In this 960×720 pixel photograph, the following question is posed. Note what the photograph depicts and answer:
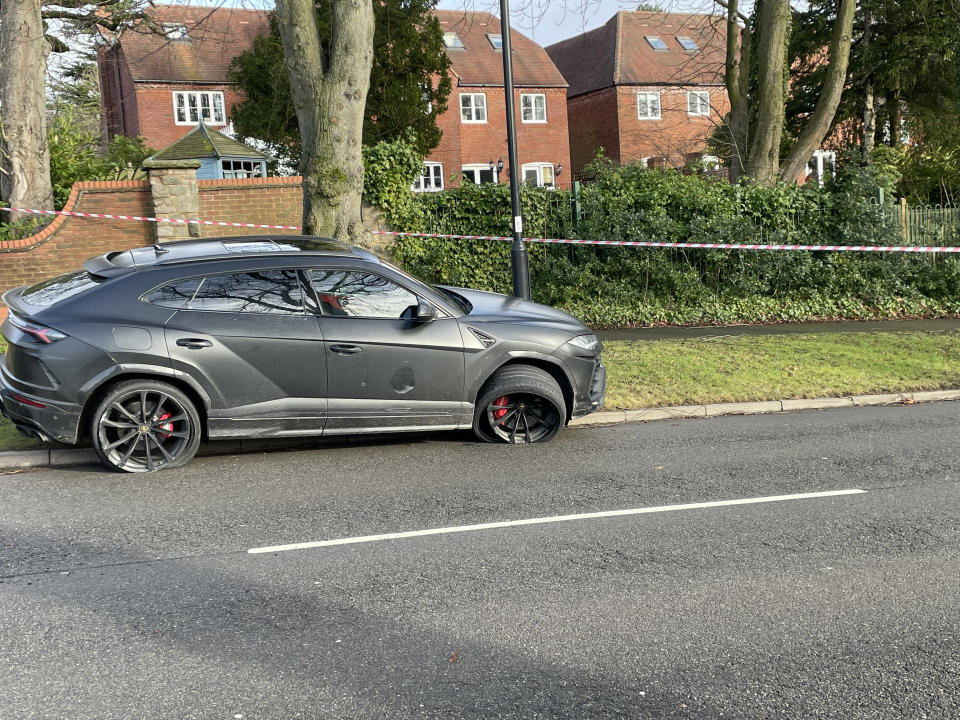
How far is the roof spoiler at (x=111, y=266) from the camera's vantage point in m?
7.07

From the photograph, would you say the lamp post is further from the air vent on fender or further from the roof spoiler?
the roof spoiler

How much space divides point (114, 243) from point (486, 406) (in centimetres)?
1070

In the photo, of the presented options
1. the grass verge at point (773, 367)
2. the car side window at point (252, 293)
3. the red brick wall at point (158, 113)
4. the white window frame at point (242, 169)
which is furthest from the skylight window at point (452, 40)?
the car side window at point (252, 293)

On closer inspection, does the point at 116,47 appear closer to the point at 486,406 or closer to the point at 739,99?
the point at 739,99

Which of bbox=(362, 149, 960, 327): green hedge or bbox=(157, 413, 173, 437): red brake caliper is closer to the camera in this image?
bbox=(157, 413, 173, 437): red brake caliper

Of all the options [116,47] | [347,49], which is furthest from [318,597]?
[116,47]

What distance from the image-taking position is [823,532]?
18.2 ft

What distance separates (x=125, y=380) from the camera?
6.75m

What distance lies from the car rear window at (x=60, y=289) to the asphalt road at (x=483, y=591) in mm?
1302

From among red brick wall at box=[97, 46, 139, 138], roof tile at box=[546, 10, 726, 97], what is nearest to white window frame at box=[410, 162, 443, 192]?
roof tile at box=[546, 10, 726, 97]

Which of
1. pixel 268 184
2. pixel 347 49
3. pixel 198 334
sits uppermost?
pixel 347 49

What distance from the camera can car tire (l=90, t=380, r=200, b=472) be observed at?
6695 mm

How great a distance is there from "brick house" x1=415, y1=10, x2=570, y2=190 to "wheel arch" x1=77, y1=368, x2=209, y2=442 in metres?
32.9

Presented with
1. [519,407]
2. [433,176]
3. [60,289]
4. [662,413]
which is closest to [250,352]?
[60,289]
